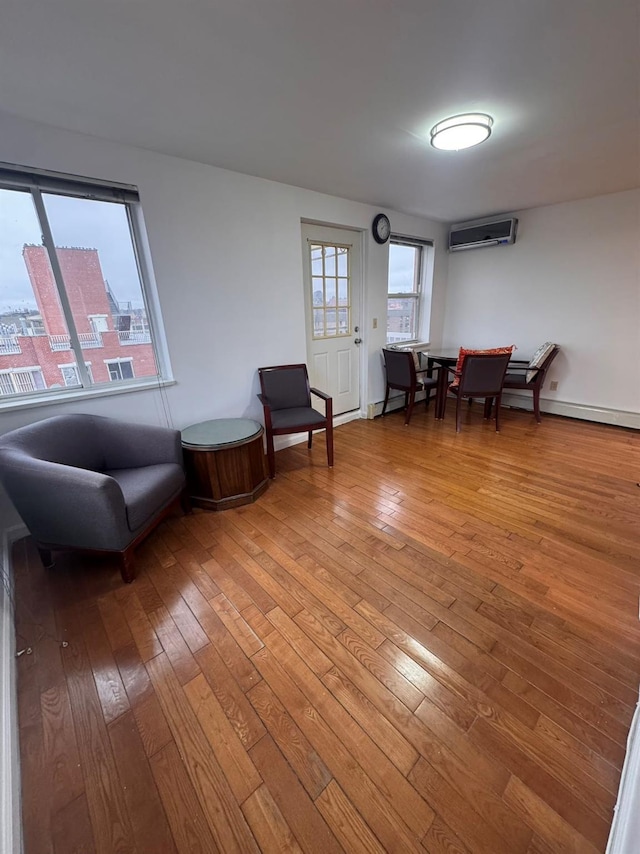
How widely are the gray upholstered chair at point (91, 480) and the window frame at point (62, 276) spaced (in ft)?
1.00

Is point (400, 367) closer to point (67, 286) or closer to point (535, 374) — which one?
point (535, 374)

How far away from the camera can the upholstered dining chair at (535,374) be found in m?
3.74

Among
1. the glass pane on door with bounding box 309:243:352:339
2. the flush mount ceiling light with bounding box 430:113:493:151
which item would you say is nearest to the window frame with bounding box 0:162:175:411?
the glass pane on door with bounding box 309:243:352:339

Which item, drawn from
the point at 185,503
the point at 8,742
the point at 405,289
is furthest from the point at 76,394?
the point at 405,289

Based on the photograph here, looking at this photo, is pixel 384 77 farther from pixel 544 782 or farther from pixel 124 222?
pixel 544 782

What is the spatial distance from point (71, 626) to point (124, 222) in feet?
7.84

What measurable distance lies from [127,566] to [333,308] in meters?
3.00

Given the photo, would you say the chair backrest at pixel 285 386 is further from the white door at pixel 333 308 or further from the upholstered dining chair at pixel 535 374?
the upholstered dining chair at pixel 535 374

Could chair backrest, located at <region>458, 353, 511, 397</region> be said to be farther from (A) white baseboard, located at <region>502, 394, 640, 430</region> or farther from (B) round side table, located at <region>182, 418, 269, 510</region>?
(B) round side table, located at <region>182, 418, 269, 510</region>

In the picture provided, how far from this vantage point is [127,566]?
1.71 metres

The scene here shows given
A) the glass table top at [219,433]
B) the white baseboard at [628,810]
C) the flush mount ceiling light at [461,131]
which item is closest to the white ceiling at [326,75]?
the flush mount ceiling light at [461,131]

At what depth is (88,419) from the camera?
2051mm

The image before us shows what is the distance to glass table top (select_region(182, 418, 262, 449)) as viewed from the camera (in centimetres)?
224

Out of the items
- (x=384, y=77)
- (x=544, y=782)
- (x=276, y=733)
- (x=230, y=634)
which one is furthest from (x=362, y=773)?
(x=384, y=77)
